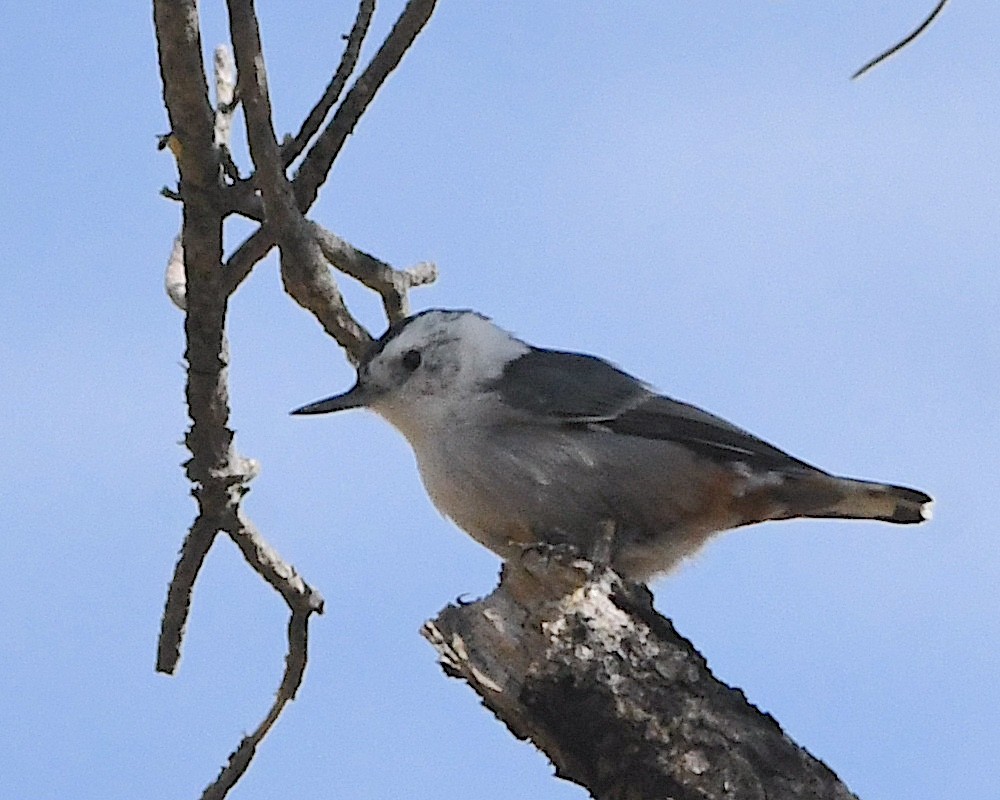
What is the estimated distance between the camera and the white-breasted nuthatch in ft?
13.2

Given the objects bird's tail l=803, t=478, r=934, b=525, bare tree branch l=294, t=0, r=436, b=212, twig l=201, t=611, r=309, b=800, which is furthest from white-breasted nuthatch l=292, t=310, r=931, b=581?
bare tree branch l=294, t=0, r=436, b=212

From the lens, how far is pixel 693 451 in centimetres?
423

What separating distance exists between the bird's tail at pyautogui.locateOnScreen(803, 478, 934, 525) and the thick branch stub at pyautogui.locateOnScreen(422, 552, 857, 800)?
4.22 ft

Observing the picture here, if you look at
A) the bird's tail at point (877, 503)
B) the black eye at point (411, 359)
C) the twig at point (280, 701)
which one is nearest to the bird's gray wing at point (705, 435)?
the bird's tail at point (877, 503)

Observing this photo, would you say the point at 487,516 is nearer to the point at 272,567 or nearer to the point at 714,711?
the point at 272,567

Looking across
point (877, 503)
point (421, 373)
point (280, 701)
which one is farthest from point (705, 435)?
point (280, 701)

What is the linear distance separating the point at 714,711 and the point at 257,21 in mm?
1583

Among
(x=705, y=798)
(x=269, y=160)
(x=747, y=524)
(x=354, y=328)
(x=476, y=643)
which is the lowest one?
(x=705, y=798)

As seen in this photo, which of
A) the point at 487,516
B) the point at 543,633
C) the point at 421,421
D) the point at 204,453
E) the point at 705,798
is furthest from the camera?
the point at 421,421

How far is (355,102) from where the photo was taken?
3.41 meters

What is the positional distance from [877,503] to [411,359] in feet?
4.45

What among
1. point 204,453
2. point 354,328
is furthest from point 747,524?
point 204,453

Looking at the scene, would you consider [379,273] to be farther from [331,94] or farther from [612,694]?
[612,694]

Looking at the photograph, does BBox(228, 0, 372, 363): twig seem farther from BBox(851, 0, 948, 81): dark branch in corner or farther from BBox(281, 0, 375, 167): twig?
BBox(851, 0, 948, 81): dark branch in corner
